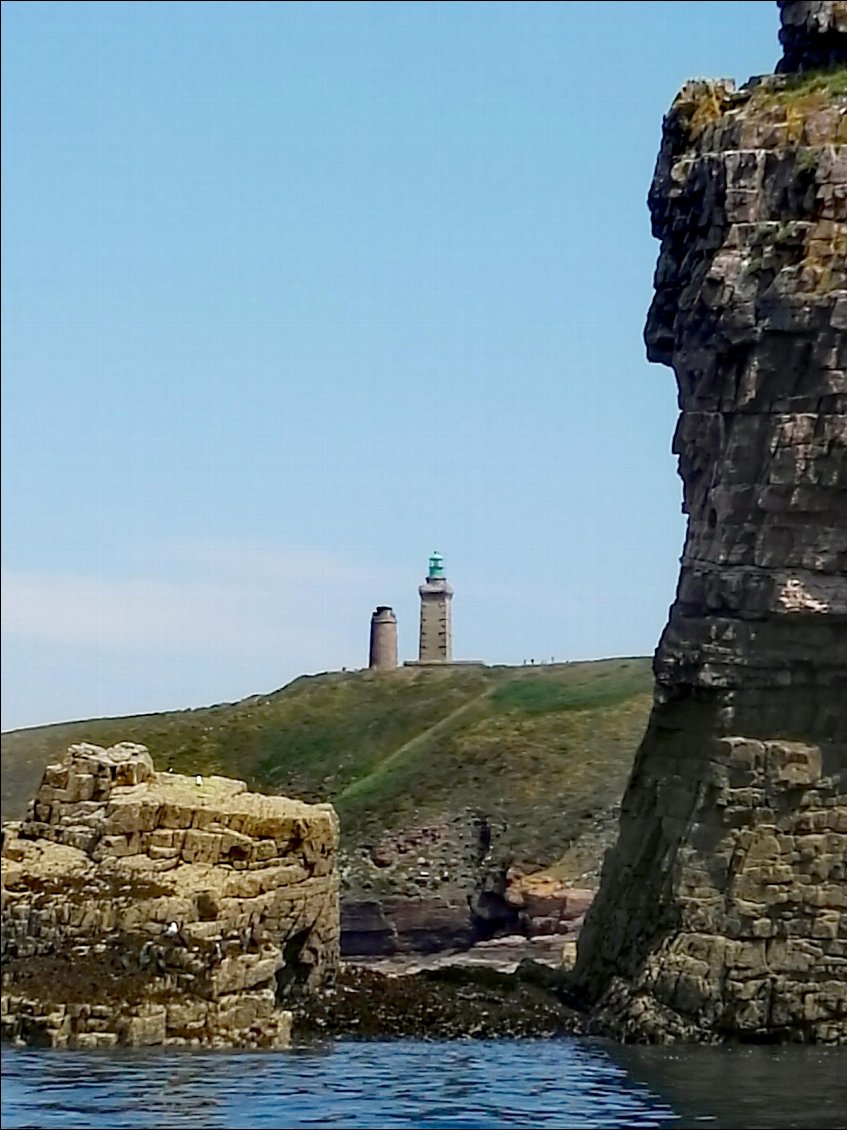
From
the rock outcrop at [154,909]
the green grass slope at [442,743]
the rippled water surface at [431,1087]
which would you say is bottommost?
the rippled water surface at [431,1087]

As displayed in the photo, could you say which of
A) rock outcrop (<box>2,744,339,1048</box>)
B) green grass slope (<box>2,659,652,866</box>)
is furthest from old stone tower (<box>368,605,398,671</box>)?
rock outcrop (<box>2,744,339,1048</box>)

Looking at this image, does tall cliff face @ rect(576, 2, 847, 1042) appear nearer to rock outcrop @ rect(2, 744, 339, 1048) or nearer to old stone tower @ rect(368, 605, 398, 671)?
rock outcrop @ rect(2, 744, 339, 1048)

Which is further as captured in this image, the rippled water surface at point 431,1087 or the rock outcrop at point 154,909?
the rock outcrop at point 154,909

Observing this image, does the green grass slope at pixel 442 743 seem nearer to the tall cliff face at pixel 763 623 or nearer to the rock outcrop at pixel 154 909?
the rock outcrop at pixel 154 909

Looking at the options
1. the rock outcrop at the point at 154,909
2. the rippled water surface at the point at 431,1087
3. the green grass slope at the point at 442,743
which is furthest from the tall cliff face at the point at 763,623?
the green grass slope at the point at 442,743

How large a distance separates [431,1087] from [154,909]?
10.5 meters

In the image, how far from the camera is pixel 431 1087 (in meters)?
53.3

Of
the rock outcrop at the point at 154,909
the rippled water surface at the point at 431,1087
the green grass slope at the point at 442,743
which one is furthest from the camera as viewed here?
the green grass slope at the point at 442,743

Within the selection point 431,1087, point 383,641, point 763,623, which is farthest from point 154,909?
point 383,641

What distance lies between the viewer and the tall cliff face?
2493 inches

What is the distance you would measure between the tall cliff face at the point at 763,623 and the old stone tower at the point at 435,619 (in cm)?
1275

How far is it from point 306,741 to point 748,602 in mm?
50126

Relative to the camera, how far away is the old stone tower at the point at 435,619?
79.1 m

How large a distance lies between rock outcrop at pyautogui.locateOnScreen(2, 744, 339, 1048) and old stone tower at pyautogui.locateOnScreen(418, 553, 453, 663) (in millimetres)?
11821
